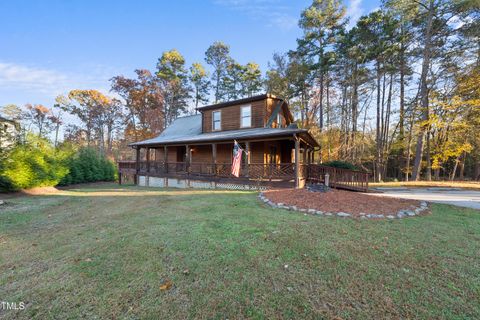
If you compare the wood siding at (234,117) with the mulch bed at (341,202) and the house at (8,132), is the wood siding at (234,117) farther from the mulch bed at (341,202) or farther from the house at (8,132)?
the house at (8,132)

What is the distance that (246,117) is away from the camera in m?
14.4

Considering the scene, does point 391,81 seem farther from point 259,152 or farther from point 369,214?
point 369,214

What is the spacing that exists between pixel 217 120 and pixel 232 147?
280 cm

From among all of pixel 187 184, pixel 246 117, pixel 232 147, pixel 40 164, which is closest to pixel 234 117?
pixel 246 117

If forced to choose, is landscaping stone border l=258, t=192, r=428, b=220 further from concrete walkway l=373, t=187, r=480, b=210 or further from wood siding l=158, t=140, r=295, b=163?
wood siding l=158, t=140, r=295, b=163

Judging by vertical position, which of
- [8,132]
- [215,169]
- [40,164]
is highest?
[8,132]

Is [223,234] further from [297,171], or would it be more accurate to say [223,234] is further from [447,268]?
[297,171]

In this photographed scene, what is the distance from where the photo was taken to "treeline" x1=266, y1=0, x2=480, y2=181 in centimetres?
1425

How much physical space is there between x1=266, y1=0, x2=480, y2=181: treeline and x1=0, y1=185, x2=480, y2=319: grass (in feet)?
46.6

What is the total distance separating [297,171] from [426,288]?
7312mm

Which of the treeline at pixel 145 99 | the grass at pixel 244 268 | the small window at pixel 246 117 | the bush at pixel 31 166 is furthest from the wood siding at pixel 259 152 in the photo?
the treeline at pixel 145 99

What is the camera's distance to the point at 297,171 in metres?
9.77

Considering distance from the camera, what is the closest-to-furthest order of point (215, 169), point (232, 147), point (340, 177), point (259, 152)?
point (340, 177) < point (215, 169) < point (259, 152) < point (232, 147)

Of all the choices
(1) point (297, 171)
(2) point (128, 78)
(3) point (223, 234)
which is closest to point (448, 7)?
(1) point (297, 171)
